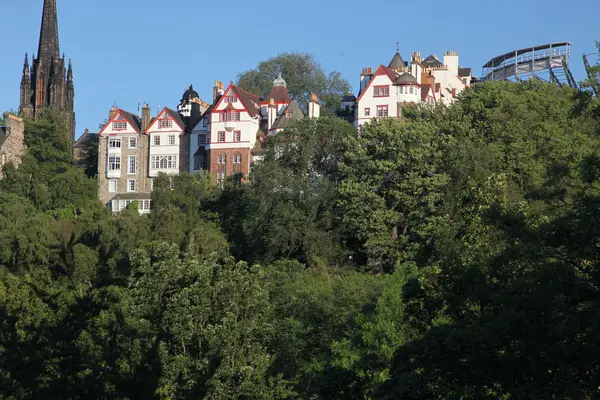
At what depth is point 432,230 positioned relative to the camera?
67688mm

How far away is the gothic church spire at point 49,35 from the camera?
384 ft

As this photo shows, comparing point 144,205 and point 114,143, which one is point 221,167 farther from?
point 114,143

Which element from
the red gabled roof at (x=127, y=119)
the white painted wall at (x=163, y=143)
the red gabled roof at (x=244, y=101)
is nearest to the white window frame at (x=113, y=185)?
the white painted wall at (x=163, y=143)

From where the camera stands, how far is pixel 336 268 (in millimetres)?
72125

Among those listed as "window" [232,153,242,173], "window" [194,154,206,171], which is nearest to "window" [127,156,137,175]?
"window" [194,154,206,171]

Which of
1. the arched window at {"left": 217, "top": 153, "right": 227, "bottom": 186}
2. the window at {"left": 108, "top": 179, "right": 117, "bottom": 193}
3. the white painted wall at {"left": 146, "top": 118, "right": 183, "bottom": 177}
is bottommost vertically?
the window at {"left": 108, "top": 179, "right": 117, "bottom": 193}

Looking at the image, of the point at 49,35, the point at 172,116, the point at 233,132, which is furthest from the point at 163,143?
the point at 49,35

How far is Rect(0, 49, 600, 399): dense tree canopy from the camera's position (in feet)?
90.9

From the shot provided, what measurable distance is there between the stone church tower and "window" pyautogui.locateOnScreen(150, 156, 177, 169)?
12.1 m

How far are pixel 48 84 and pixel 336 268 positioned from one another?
51239mm

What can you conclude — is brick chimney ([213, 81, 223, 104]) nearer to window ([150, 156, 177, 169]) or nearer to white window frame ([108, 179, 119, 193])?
window ([150, 156, 177, 169])

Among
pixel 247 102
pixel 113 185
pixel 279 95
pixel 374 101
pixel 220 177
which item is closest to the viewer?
pixel 374 101

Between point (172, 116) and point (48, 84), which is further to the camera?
point (48, 84)

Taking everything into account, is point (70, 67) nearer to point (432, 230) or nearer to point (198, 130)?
point (198, 130)
